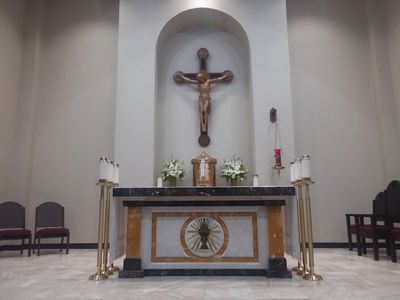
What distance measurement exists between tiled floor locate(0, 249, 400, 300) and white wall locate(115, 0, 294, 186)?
1989 mm

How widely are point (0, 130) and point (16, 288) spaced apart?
3636mm

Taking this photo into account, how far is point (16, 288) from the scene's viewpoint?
2.94 m

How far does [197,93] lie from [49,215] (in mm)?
3272

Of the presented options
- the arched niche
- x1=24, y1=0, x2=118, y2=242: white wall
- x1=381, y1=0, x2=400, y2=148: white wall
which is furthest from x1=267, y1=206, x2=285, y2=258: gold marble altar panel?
x1=381, y1=0, x2=400, y2=148: white wall

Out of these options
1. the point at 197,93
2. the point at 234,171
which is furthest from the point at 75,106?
the point at 234,171

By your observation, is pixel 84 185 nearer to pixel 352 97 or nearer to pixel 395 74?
pixel 352 97

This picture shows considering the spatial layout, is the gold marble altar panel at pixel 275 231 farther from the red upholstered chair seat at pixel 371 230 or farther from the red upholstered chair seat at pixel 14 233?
the red upholstered chair seat at pixel 14 233

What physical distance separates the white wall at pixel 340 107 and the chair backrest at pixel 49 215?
419cm

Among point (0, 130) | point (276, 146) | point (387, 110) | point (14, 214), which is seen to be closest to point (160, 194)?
point (276, 146)

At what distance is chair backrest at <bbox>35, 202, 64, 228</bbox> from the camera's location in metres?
5.63

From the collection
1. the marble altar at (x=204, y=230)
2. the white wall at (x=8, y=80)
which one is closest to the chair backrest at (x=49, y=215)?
the white wall at (x=8, y=80)

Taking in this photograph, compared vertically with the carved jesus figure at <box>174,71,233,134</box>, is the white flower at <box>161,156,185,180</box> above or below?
below

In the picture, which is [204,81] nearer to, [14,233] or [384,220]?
[384,220]

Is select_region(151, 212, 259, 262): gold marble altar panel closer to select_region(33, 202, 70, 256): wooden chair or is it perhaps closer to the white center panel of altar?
the white center panel of altar
